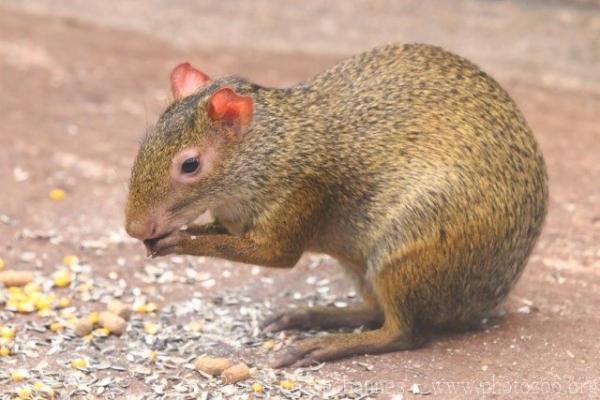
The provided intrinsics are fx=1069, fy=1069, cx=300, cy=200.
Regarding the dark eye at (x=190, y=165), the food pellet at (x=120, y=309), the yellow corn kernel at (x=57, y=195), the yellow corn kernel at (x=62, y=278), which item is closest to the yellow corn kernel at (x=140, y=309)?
the food pellet at (x=120, y=309)

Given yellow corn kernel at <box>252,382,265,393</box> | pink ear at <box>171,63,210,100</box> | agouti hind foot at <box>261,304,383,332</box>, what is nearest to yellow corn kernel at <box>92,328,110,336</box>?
agouti hind foot at <box>261,304,383,332</box>

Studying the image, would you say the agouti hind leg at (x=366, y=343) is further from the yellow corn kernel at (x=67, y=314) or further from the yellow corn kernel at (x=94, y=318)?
the yellow corn kernel at (x=67, y=314)

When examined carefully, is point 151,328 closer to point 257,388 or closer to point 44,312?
point 44,312

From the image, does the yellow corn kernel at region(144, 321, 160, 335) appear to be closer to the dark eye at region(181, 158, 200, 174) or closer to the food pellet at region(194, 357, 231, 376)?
the food pellet at region(194, 357, 231, 376)

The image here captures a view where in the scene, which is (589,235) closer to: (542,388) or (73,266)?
(542,388)

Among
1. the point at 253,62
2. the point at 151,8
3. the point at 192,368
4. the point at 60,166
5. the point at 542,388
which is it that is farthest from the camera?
the point at 151,8

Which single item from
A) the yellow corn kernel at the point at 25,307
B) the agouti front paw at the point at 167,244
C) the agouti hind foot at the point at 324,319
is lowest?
the agouti hind foot at the point at 324,319

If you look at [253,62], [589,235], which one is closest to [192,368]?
[589,235]
